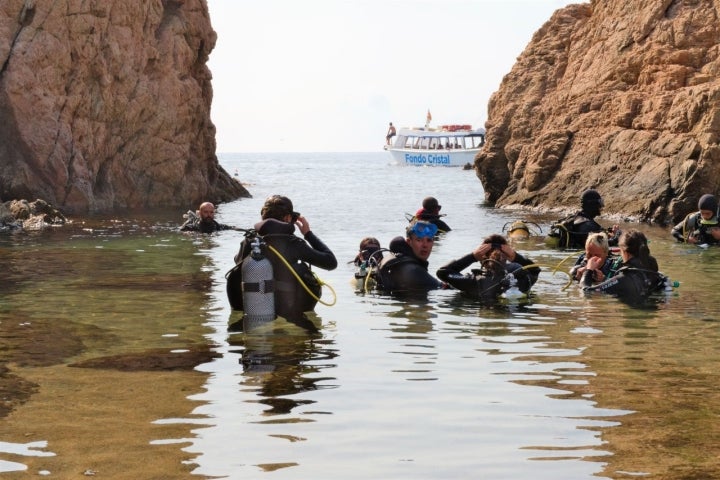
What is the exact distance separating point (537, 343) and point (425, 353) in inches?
46.5

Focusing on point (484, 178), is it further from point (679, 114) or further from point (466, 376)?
point (466, 376)

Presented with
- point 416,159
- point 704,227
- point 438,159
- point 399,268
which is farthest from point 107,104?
point 416,159

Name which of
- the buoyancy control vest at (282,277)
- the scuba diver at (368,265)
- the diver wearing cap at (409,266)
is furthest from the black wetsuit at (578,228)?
the buoyancy control vest at (282,277)

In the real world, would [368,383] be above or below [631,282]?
below

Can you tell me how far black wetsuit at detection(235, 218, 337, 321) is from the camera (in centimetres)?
1058

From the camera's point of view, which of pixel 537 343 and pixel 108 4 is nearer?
pixel 537 343

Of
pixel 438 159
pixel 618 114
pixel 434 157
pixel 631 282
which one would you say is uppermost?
pixel 618 114

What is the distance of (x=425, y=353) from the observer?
9805 millimetres

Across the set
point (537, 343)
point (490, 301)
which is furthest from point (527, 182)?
point (537, 343)

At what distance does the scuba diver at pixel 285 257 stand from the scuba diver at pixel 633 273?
3770 millimetres

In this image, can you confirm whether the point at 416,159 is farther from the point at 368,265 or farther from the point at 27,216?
the point at 368,265

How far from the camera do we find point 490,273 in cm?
1280

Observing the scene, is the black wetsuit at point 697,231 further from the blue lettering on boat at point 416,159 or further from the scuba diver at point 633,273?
the blue lettering on boat at point 416,159

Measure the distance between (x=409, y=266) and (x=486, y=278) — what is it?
0.92 m
